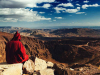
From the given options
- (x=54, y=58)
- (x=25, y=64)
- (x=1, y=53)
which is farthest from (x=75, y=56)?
(x=25, y=64)

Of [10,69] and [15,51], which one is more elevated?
[15,51]

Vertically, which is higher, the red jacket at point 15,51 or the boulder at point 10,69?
the red jacket at point 15,51

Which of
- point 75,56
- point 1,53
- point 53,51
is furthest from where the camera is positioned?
point 53,51

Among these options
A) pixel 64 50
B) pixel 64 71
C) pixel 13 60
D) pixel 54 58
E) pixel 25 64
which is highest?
pixel 13 60

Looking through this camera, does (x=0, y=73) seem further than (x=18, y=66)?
No

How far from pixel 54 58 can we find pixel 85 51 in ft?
38.7

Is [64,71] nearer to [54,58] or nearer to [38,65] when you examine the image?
[38,65]

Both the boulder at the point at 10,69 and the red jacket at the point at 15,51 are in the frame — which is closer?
the boulder at the point at 10,69

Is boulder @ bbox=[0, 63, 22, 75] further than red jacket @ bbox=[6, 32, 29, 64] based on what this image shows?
No

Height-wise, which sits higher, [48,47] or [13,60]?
[13,60]

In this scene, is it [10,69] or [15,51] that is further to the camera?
[15,51]

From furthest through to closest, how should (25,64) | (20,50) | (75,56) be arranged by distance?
1. (75,56)
2. (25,64)
3. (20,50)

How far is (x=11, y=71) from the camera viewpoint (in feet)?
12.4

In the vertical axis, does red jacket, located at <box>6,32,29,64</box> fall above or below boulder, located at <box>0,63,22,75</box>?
above
